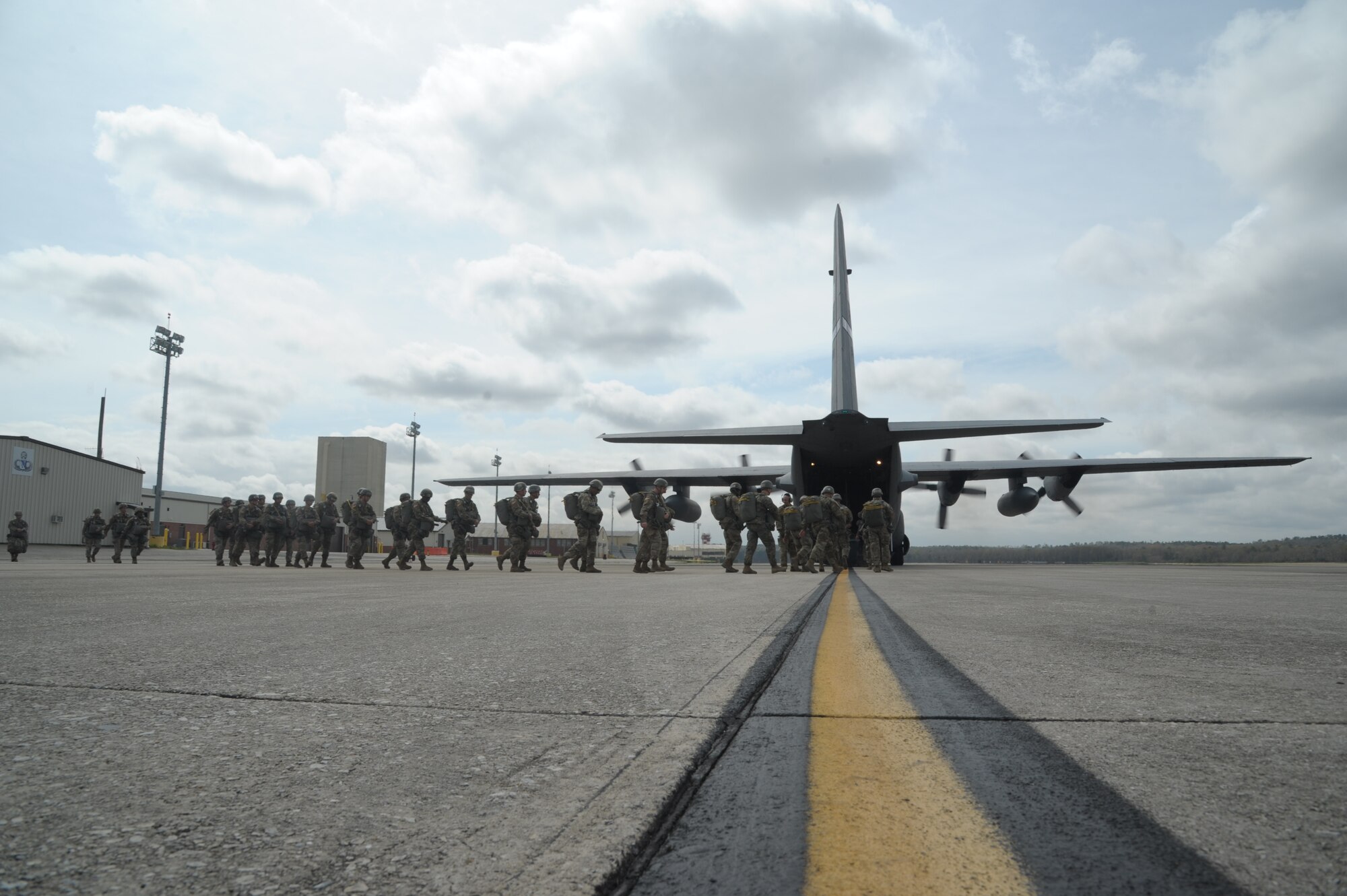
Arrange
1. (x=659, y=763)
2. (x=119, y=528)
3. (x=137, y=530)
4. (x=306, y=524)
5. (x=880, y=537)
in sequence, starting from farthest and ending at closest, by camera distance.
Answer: (x=137, y=530)
(x=119, y=528)
(x=306, y=524)
(x=880, y=537)
(x=659, y=763)

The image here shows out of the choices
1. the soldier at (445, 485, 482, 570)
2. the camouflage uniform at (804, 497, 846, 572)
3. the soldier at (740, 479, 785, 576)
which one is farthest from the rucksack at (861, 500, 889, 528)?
the soldier at (445, 485, 482, 570)

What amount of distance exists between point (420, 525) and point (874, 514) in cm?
896

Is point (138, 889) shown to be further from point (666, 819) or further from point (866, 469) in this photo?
point (866, 469)

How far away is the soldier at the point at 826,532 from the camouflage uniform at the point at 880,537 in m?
0.66

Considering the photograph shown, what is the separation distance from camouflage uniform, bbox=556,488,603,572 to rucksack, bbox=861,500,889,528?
5237 mm

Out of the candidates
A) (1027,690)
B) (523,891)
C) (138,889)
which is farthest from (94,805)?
(1027,690)

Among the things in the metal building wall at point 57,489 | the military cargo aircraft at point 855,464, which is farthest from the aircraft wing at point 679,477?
the metal building wall at point 57,489

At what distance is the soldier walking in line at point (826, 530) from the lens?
15.2 meters

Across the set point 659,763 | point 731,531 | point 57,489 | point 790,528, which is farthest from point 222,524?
point 57,489

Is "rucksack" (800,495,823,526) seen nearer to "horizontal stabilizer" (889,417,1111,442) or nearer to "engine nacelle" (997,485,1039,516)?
"horizontal stabilizer" (889,417,1111,442)

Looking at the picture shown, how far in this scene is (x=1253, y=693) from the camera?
2.71 metres

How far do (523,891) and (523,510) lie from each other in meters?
13.8

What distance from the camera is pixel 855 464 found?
60.3 ft

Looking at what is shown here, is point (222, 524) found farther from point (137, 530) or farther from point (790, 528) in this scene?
point (790, 528)
